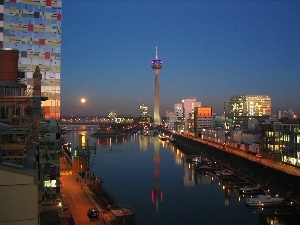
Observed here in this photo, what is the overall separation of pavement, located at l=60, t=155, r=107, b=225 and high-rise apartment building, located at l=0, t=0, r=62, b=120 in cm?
445

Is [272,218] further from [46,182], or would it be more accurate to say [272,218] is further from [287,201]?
[46,182]

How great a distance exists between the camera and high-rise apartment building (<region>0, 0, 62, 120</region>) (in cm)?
1892

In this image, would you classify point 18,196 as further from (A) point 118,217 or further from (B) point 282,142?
(B) point 282,142

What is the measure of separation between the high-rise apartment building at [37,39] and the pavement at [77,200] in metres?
4.45

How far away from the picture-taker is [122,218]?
1547cm

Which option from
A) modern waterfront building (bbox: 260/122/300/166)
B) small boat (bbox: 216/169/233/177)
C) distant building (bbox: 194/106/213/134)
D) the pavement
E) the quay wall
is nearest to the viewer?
the pavement

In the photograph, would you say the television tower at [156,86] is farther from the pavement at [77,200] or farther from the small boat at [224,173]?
the pavement at [77,200]

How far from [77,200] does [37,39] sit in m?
9.03

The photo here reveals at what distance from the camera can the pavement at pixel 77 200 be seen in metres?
15.0

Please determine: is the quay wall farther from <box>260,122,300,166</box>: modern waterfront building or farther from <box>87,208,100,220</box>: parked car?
<box>87,208,100,220</box>: parked car

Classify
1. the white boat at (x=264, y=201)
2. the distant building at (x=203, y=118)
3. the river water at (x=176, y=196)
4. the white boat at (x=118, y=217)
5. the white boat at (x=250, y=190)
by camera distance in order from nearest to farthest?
the white boat at (x=118, y=217), the river water at (x=176, y=196), the white boat at (x=264, y=201), the white boat at (x=250, y=190), the distant building at (x=203, y=118)

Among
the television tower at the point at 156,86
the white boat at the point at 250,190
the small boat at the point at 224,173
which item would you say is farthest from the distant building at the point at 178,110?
the white boat at the point at 250,190

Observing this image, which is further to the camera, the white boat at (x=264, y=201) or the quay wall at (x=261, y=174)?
the quay wall at (x=261, y=174)

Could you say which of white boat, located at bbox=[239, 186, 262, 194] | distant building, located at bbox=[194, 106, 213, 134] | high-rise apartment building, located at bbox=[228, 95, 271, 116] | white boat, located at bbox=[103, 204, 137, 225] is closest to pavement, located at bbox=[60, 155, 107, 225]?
white boat, located at bbox=[103, 204, 137, 225]
